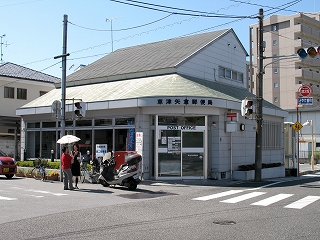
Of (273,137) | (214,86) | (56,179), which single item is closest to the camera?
(56,179)

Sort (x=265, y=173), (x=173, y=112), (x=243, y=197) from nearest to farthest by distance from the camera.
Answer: (x=243, y=197) < (x=173, y=112) < (x=265, y=173)

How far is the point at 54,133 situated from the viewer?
23938 millimetres

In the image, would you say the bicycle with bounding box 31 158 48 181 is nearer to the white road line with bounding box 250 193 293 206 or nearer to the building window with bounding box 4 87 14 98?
the white road line with bounding box 250 193 293 206

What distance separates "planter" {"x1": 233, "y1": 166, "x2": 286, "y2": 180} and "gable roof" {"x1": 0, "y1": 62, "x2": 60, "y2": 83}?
18072 mm

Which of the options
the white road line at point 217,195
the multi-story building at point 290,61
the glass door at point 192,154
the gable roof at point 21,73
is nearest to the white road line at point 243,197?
the white road line at point 217,195

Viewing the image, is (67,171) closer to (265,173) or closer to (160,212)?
(160,212)

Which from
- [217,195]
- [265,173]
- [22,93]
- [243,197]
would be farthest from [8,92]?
[243,197]

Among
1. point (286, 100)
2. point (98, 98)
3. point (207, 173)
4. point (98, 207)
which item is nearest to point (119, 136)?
point (98, 98)

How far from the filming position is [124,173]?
1623 cm

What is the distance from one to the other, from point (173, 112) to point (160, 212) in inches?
347

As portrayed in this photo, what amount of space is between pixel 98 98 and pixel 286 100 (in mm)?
46639

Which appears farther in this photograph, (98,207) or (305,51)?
(305,51)

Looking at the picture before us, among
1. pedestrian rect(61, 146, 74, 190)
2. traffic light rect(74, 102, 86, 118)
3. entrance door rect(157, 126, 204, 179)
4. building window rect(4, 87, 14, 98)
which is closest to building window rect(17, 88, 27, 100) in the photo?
building window rect(4, 87, 14, 98)

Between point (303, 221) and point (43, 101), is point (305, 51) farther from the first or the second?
point (43, 101)
